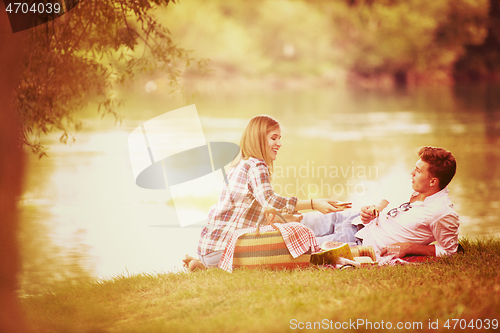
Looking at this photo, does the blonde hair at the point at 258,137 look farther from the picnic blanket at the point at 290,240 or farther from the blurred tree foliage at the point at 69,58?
the blurred tree foliage at the point at 69,58

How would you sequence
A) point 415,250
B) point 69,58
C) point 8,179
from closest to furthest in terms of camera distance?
point 8,179 → point 415,250 → point 69,58

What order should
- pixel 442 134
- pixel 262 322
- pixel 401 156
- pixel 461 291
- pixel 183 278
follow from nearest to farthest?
pixel 262 322 → pixel 461 291 → pixel 183 278 → pixel 401 156 → pixel 442 134

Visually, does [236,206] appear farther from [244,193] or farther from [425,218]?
[425,218]

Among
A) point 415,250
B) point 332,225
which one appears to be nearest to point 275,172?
point 332,225

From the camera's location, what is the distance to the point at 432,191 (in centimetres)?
331

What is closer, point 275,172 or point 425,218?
point 425,218

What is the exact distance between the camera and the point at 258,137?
317 cm

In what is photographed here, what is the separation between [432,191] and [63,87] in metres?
3.25

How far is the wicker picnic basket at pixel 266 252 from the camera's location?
2.99 metres

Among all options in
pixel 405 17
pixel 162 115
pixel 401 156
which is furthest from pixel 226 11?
pixel 401 156

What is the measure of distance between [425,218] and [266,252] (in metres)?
1.17

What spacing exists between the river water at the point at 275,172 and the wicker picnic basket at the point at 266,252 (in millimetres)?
836

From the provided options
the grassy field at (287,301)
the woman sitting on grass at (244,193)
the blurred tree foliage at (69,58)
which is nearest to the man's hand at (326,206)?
the woman sitting on grass at (244,193)

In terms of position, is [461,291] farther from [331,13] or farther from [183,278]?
[331,13]
